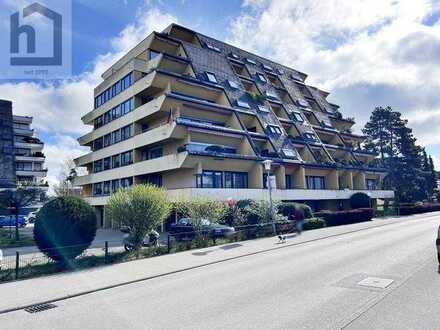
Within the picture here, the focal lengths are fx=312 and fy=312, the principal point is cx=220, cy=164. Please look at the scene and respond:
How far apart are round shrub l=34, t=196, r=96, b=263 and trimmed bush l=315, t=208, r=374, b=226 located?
1977cm

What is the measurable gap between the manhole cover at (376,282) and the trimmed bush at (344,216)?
18127 millimetres

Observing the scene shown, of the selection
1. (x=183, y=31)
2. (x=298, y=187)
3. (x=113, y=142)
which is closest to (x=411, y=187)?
(x=298, y=187)

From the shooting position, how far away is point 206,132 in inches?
1120

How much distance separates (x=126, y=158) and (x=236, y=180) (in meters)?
12.5

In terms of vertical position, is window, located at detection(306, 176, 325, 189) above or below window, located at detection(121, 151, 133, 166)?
below

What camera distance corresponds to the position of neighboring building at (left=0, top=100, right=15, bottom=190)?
142 feet

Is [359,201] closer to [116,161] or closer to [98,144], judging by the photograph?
[116,161]

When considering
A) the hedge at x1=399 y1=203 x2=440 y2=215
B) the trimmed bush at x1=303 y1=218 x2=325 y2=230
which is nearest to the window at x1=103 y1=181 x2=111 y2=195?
the trimmed bush at x1=303 y1=218 x2=325 y2=230

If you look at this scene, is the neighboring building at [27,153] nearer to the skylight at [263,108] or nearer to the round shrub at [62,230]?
the skylight at [263,108]

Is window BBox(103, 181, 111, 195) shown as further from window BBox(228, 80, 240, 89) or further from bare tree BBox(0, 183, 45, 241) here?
window BBox(228, 80, 240, 89)

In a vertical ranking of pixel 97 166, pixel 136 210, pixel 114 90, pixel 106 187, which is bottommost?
pixel 136 210

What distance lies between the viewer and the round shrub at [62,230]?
40.0 ft

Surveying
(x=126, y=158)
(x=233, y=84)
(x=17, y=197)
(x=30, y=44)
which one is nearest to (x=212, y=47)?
(x=233, y=84)

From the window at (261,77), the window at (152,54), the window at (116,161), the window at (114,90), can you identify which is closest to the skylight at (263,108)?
the window at (261,77)
